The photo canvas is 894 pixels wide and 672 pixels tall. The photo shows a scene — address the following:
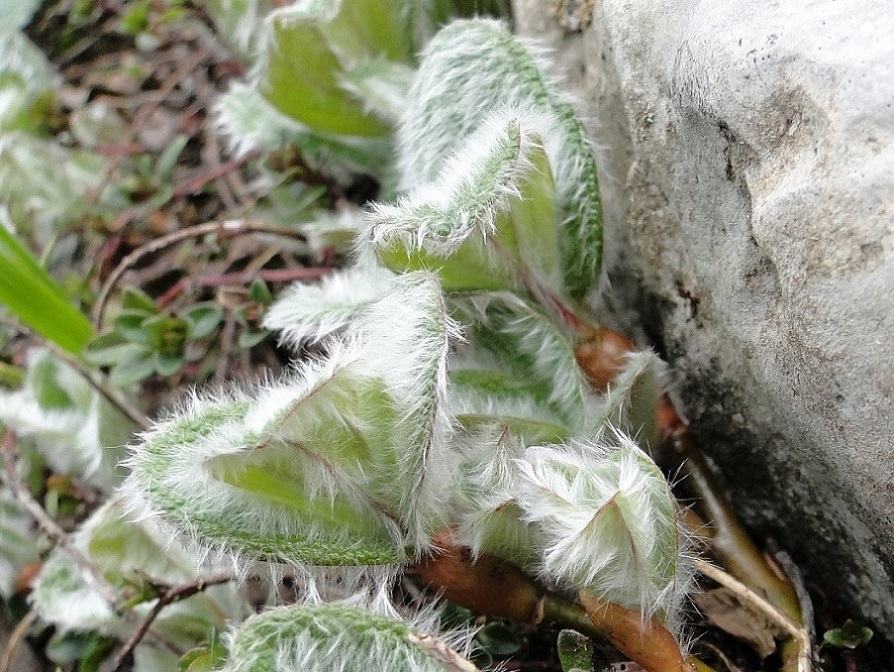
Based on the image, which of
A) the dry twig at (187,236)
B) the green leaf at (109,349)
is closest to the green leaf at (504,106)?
the dry twig at (187,236)

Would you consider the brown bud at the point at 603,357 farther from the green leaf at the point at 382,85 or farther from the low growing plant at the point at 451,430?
the green leaf at the point at 382,85

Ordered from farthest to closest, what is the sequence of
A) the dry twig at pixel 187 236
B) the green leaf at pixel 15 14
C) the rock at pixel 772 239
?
the green leaf at pixel 15 14
the dry twig at pixel 187 236
the rock at pixel 772 239

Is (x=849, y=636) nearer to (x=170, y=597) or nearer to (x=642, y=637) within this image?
(x=642, y=637)

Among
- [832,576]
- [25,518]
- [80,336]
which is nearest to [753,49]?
[832,576]

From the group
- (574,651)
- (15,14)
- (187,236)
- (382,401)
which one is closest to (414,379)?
(382,401)

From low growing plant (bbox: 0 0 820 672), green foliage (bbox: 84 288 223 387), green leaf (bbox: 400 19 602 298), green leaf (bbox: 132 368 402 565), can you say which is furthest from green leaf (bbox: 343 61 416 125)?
green leaf (bbox: 132 368 402 565)

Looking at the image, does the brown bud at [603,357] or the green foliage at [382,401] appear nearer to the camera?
the green foliage at [382,401]
